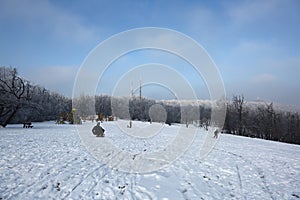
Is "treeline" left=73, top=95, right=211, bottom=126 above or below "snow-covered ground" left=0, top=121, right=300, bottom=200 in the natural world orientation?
above

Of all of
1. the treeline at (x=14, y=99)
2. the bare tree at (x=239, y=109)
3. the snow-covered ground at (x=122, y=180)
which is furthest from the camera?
the bare tree at (x=239, y=109)

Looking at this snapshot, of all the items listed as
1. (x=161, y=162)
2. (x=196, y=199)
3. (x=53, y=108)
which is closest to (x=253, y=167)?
(x=161, y=162)

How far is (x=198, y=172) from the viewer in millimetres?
8531

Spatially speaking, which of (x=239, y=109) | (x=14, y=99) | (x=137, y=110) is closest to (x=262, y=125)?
(x=239, y=109)

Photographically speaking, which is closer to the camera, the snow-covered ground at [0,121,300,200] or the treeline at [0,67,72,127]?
→ the snow-covered ground at [0,121,300,200]

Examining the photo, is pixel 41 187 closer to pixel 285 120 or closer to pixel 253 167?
pixel 253 167

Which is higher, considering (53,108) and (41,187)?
(53,108)

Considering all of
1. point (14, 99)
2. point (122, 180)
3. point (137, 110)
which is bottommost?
point (122, 180)

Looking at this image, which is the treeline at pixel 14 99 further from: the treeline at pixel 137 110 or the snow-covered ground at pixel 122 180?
the treeline at pixel 137 110

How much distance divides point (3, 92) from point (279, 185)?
28.9 metres

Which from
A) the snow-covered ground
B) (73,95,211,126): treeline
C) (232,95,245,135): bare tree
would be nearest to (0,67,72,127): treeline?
the snow-covered ground

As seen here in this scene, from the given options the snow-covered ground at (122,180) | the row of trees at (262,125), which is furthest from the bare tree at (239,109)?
the snow-covered ground at (122,180)

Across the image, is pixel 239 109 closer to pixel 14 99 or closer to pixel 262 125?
pixel 262 125

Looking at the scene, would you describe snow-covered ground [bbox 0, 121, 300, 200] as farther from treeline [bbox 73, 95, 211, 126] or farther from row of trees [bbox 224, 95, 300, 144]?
treeline [bbox 73, 95, 211, 126]
